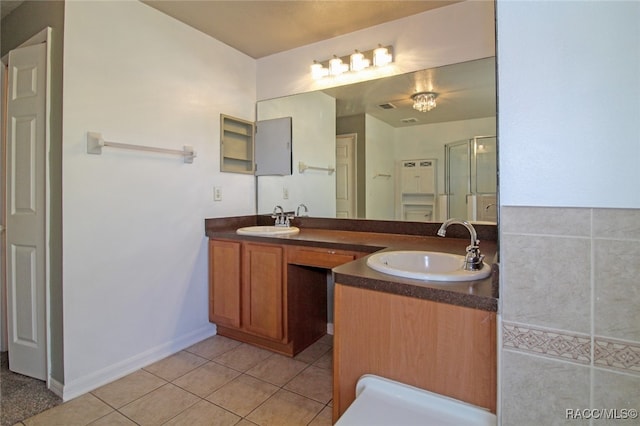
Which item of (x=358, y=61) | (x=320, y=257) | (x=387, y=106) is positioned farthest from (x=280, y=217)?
(x=358, y=61)

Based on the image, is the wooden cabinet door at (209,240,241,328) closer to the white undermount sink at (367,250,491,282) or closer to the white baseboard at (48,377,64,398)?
the white baseboard at (48,377,64,398)


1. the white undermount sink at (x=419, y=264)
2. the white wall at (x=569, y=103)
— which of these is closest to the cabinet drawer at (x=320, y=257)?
the white undermount sink at (x=419, y=264)

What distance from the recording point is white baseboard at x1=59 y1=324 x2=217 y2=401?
1.74m

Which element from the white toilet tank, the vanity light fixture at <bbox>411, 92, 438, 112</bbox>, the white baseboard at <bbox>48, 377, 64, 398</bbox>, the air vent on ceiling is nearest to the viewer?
the white toilet tank

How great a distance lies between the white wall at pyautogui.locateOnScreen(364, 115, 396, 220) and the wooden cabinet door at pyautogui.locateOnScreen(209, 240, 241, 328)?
41.5 inches

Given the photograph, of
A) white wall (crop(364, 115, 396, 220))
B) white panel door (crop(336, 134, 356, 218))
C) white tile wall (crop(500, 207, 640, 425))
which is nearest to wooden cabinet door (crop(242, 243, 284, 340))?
white panel door (crop(336, 134, 356, 218))

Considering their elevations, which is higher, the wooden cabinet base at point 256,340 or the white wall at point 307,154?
the white wall at point 307,154

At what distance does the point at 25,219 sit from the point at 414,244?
231 cm

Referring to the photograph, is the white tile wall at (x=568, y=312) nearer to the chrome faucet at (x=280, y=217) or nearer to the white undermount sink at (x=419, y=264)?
the white undermount sink at (x=419, y=264)

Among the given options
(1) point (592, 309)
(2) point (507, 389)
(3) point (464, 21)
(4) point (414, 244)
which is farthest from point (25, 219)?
(3) point (464, 21)

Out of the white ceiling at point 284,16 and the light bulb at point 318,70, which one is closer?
the white ceiling at point 284,16

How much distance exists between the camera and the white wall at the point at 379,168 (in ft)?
7.47

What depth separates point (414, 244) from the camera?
1899 millimetres

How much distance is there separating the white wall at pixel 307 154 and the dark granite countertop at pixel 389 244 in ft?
0.57
